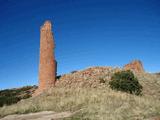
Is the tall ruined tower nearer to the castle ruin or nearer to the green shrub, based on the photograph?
the castle ruin

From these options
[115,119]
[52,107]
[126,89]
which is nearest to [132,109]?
[115,119]

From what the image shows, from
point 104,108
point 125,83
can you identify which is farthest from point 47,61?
point 104,108

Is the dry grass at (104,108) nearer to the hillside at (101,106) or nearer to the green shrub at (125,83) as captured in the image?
the hillside at (101,106)

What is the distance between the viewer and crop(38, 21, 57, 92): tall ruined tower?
33.2 metres

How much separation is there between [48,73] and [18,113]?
1447 cm

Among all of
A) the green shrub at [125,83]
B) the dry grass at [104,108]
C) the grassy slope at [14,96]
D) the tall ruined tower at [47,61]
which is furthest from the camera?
the grassy slope at [14,96]

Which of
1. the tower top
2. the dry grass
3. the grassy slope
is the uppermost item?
the tower top

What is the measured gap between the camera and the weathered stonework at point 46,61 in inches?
1305

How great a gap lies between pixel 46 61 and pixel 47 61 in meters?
0.12

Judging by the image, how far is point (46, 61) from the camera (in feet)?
110

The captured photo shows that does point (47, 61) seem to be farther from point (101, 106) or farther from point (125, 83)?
point (101, 106)

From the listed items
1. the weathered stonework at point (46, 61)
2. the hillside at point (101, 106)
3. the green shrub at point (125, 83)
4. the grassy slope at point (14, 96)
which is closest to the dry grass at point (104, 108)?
the hillside at point (101, 106)

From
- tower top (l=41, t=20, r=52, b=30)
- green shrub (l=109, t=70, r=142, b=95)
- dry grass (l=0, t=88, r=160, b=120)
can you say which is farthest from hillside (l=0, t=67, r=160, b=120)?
tower top (l=41, t=20, r=52, b=30)

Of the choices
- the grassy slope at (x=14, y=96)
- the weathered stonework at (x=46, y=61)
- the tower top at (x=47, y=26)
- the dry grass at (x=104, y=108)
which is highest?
the tower top at (x=47, y=26)
